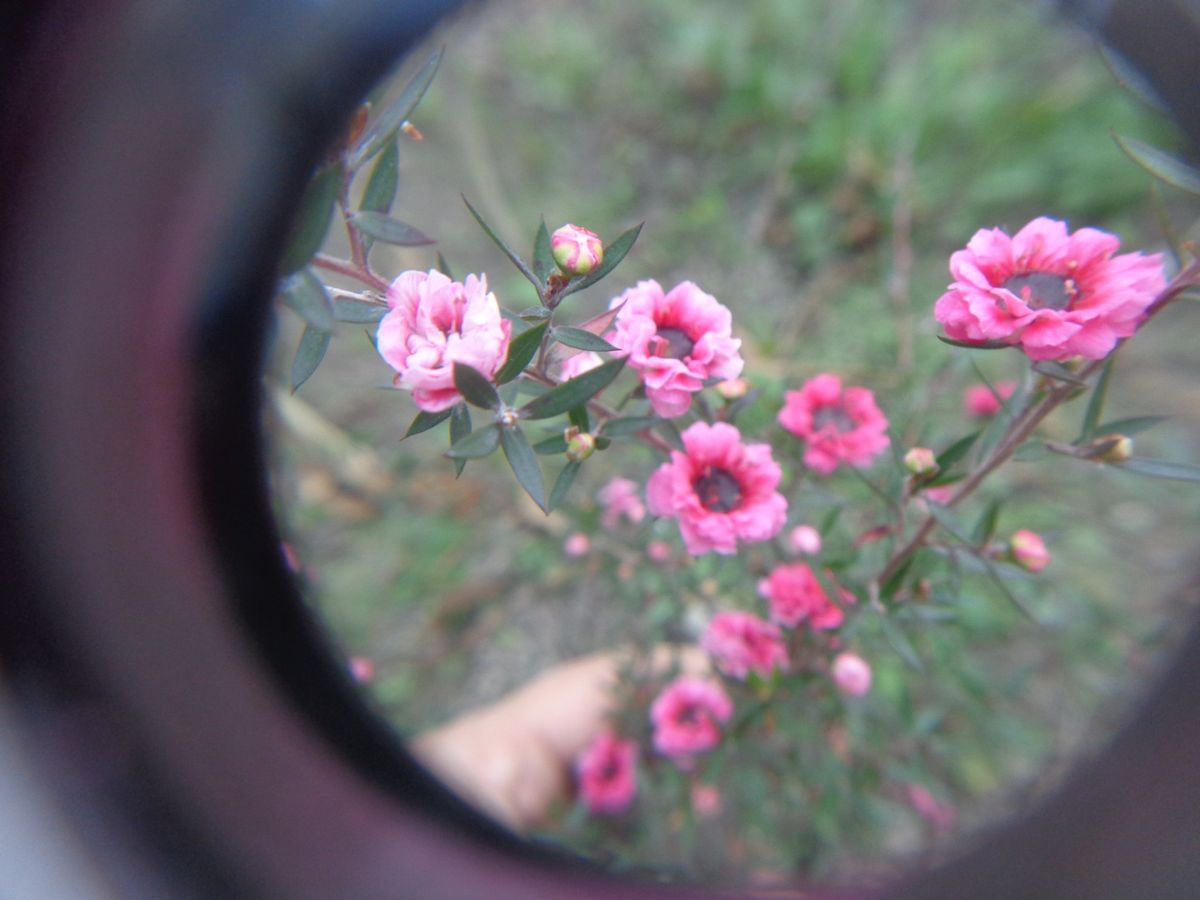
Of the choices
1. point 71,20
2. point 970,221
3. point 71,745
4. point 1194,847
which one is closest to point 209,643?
point 71,745

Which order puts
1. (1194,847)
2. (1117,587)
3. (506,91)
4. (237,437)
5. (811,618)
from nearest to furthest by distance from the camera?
(1194,847), (237,437), (811,618), (1117,587), (506,91)

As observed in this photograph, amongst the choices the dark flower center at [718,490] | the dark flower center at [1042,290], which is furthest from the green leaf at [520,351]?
the dark flower center at [1042,290]

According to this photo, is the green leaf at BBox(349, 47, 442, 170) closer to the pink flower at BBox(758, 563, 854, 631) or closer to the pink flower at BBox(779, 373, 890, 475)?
the pink flower at BBox(779, 373, 890, 475)

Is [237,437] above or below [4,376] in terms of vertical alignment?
below

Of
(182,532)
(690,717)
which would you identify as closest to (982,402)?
(690,717)

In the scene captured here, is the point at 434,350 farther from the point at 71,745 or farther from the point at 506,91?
the point at 506,91

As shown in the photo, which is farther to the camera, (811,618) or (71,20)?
(811,618)

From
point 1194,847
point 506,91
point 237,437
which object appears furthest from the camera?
point 506,91
